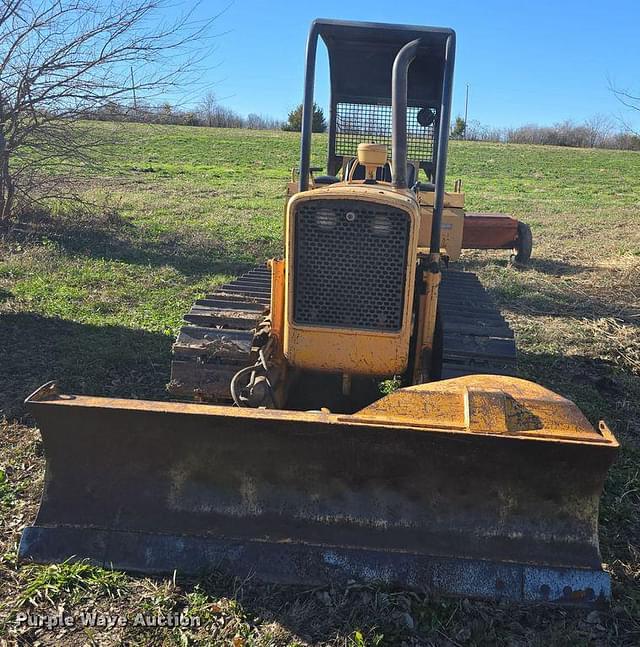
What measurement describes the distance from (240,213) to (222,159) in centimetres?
1724

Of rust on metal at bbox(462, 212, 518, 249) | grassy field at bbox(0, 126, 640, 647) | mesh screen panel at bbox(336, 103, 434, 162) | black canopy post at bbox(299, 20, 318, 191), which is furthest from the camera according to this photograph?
rust on metal at bbox(462, 212, 518, 249)

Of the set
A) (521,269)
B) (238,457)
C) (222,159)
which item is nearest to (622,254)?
(521,269)

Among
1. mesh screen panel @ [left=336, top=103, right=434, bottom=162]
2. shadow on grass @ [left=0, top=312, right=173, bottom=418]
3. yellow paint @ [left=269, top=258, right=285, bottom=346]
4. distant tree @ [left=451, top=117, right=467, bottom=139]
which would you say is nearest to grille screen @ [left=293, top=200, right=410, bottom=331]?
yellow paint @ [left=269, top=258, right=285, bottom=346]

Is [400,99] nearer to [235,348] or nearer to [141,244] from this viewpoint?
[235,348]

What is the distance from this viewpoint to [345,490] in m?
3.37

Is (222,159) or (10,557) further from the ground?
(222,159)

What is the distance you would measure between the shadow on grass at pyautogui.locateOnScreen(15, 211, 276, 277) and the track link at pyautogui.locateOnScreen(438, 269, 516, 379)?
19.4ft

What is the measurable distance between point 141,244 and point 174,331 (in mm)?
5433

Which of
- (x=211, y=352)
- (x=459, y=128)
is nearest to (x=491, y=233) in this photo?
(x=211, y=352)

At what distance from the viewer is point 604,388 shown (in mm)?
6121

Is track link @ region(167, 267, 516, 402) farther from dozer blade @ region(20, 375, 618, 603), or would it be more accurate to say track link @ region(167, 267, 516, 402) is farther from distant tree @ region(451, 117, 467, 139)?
distant tree @ region(451, 117, 467, 139)

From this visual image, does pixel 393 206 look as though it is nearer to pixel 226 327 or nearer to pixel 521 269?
pixel 226 327

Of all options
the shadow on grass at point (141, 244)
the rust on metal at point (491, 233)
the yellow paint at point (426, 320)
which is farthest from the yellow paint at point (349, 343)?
the rust on metal at point (491, 233)

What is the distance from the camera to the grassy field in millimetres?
3037
